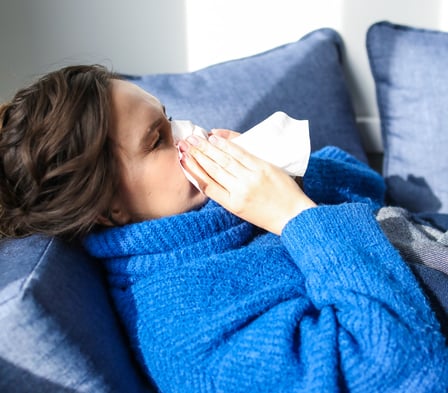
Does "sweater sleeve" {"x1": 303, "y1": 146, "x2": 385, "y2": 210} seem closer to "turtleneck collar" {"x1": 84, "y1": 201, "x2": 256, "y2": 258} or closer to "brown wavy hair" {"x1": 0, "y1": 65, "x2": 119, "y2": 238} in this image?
"turtleneck collar" {"x1": 84, "y1": 201, "x2": 256, "y2": 258}

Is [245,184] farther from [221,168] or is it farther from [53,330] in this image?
[53,330]

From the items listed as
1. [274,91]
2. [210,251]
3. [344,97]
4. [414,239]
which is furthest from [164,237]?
[344,97]

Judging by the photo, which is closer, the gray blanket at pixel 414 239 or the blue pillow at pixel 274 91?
the gray blanket at pixel 414 239

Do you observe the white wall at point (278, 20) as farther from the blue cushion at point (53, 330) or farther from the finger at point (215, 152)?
the blue cushion at point (53, 330)

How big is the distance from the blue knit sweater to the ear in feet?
0.13

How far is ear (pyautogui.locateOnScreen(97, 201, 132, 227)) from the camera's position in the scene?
997mm

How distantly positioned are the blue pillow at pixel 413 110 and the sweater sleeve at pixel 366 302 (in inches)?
24.8

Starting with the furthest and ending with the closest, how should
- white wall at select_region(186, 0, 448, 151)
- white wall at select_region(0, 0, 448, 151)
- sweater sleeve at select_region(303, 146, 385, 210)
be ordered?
white wall at select_region(186, 0, 448, 151) → white wall at select_region(0, 0, 448, 151) → sweater sleeve at select_region(303, 146, 385, 210)

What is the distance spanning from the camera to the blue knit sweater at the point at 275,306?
79 cm

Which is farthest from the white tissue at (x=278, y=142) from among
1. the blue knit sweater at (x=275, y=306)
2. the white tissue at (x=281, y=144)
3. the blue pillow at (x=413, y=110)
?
the blue pillow at (x=413, y=110)

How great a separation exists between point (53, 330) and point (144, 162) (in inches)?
13.4

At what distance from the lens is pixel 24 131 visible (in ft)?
3.03

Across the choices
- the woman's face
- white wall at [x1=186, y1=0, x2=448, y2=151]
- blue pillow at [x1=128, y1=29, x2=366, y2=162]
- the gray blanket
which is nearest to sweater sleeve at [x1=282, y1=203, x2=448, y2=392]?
the gray blanket

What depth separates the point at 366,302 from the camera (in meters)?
0.81
